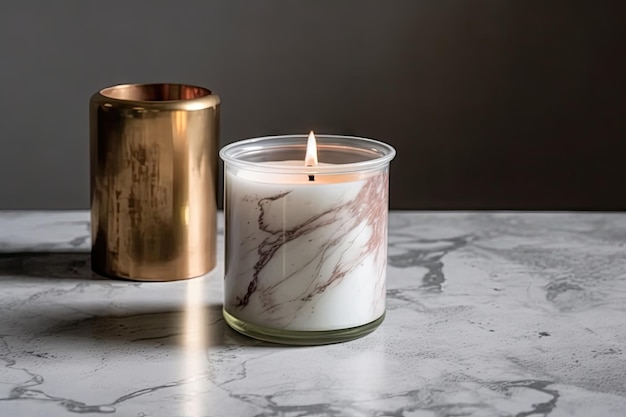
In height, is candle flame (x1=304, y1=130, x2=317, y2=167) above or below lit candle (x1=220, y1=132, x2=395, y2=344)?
above

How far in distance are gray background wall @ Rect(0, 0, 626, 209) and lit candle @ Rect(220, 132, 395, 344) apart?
0.73m

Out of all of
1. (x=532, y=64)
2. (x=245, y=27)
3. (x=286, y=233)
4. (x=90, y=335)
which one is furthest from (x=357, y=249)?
(x=532, y=64)

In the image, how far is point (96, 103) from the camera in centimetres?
78

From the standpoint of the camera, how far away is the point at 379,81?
1.43 metres

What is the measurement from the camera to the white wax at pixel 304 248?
0.65 metres

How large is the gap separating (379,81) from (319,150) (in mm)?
A: 704

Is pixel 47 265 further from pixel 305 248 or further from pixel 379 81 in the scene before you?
pixel 379 81

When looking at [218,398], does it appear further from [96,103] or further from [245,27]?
[245,27]

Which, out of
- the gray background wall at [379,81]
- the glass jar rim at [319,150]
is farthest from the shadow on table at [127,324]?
the gray background wall at [379,81]

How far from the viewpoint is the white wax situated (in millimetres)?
651

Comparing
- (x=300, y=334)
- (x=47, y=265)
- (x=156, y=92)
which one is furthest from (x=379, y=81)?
(x=300, y=334)

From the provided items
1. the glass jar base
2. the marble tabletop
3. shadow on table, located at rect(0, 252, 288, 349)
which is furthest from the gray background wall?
the glass jar base

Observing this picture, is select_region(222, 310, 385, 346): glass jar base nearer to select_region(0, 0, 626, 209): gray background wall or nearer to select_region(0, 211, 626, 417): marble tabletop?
select_region(0, 211, 626, 417): marble tabletop

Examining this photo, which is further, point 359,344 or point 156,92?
point 156,92
